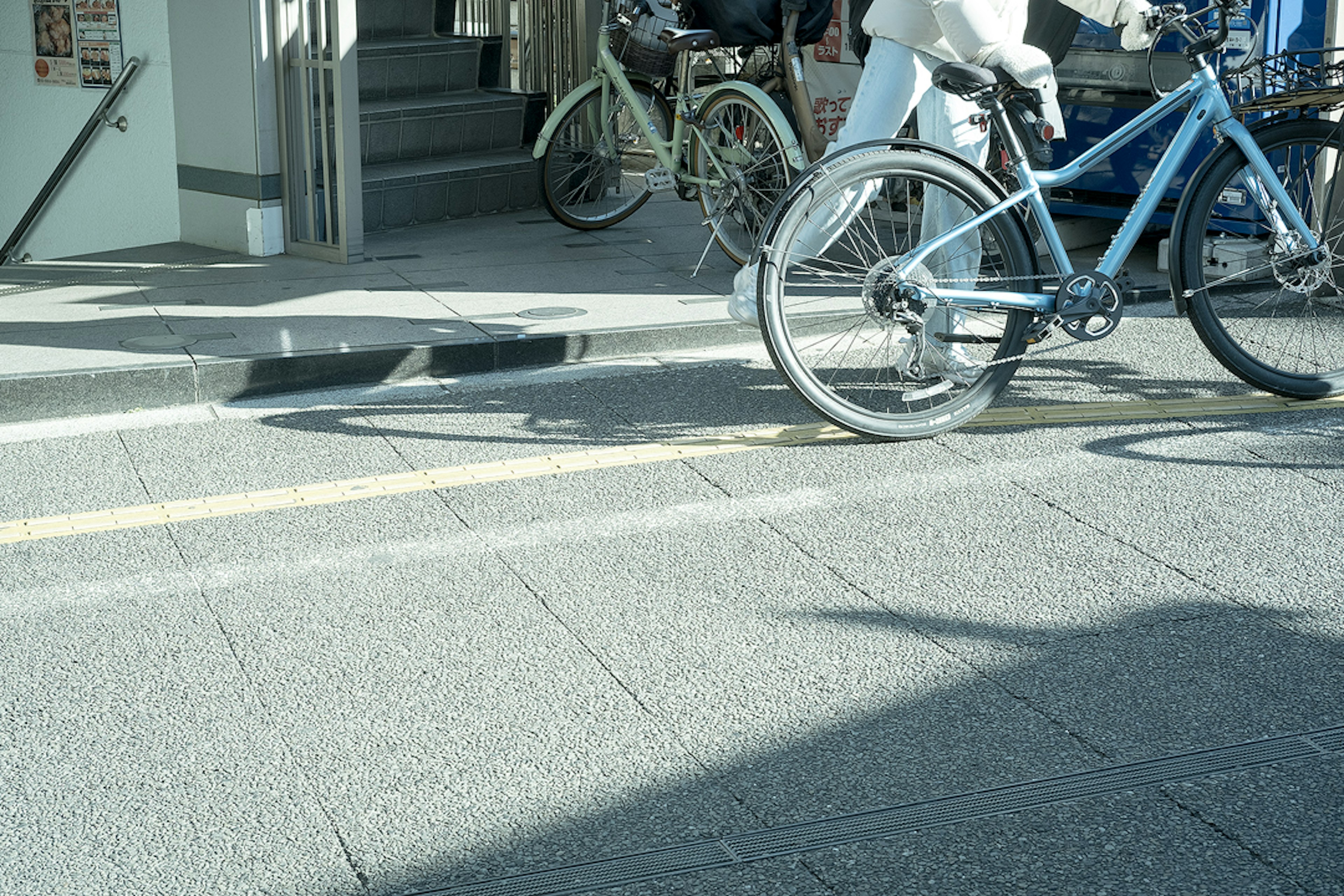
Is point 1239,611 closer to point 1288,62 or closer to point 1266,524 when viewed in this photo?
point 1266,524

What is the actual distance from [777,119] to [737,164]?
16.7 inches

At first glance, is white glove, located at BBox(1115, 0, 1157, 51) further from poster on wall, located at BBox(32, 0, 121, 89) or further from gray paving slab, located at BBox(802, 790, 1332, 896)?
poster on wall, located at BBox(32, 0, 121, 89)

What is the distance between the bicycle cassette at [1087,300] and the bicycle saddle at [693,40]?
3.09 meters

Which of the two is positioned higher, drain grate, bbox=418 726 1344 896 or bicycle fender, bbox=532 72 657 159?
bicycle fender, bbox=532 72 657 159

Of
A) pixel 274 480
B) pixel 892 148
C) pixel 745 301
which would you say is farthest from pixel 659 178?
pixel 274 480

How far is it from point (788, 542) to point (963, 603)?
58cm

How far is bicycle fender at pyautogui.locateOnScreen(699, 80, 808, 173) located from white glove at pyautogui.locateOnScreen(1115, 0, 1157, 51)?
203cm

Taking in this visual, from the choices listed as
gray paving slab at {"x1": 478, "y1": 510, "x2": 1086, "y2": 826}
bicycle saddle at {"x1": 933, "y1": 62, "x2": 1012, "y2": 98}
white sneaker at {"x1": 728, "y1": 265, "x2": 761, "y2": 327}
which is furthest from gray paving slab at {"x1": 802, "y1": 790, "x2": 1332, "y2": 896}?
white sneaker at {"x1": 728, "y1": 265, "x2": 761, "y2": 327}

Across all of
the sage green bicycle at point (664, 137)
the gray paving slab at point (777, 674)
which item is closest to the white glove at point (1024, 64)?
the gray paving slab at point (777, 674)

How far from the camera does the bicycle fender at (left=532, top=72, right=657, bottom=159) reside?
26.9ft

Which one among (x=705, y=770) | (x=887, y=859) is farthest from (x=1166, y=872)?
(x=705, y=770)

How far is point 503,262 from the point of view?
7699mm

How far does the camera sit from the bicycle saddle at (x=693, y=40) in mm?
7348

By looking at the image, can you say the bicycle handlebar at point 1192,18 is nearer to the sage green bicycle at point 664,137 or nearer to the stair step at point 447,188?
the sage green bicycle at point 664,137
